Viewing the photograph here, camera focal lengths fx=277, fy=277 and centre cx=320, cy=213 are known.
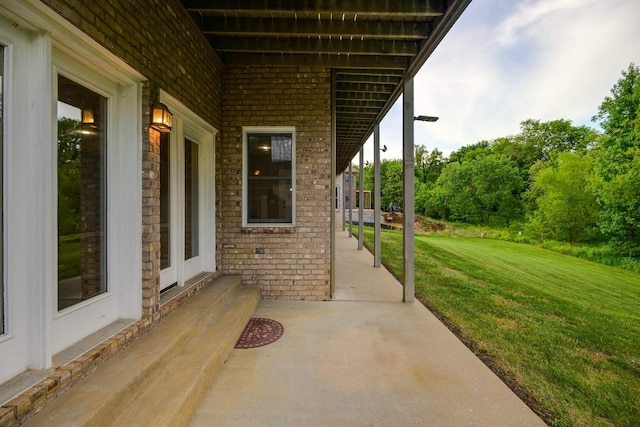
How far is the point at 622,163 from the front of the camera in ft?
39.6

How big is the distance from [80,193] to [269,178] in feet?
8.35

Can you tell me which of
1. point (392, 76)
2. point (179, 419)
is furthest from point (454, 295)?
point (179, 419)

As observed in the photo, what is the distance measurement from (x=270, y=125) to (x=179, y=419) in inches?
143

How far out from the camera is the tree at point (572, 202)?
1595 cm

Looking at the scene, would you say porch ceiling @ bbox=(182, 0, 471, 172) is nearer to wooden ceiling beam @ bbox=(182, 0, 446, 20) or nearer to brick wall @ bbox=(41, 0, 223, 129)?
wooden ceiling beam @ bbox=(182, 0, 446, 20)

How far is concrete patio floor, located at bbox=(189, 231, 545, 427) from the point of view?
194cm

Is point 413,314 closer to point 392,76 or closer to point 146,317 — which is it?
point 146,317

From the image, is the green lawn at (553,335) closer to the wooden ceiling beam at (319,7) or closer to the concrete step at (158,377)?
the concrete step at (158,377)

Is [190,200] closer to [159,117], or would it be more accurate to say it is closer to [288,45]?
[159,117]

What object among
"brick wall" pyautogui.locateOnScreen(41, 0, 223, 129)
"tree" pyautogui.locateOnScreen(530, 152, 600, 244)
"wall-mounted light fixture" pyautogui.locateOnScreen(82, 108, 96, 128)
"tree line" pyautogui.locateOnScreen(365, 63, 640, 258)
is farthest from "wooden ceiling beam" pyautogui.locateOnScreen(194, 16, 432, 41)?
"tree" pyautogui.locateOnScreen(530, 152, 600, 244)

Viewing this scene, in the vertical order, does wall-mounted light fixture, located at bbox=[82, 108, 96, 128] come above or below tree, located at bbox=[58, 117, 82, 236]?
above

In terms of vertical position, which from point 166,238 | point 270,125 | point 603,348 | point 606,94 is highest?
point 606,94

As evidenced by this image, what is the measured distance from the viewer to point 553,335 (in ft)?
12.0

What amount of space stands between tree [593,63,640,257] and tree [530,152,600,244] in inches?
120
